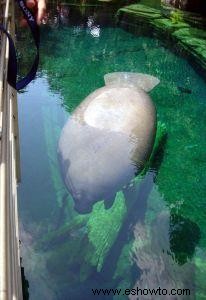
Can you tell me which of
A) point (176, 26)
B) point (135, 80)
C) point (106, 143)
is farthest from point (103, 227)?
point (176, 26)

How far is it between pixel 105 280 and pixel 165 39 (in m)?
9.12

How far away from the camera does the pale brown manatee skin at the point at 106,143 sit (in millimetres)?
4656

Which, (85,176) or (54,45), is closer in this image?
(85,176)

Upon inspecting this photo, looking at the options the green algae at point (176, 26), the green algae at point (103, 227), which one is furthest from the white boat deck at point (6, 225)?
the green algae at point (176, 26)

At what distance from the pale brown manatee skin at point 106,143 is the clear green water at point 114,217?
35 centimetres

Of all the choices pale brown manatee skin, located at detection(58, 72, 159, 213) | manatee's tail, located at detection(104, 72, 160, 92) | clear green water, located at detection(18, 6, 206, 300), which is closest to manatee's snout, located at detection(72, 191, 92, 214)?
pale brown manatee skin, located at detection(58, 72, 159, 213)

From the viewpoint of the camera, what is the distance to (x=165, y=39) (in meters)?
11.6

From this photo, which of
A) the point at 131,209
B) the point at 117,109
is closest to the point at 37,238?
the point at 131,209

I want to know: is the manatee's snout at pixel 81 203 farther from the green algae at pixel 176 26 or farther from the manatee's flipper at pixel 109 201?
the green algae at pixel 176 26

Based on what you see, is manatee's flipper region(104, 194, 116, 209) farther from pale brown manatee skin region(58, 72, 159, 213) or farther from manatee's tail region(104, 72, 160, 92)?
manatee's tail region(104, 72, 160, 92)

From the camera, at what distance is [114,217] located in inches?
192

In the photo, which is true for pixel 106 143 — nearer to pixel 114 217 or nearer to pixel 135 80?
pixel 114 217

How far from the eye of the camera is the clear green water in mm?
4125

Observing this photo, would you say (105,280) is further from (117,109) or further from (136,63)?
(136,63)
